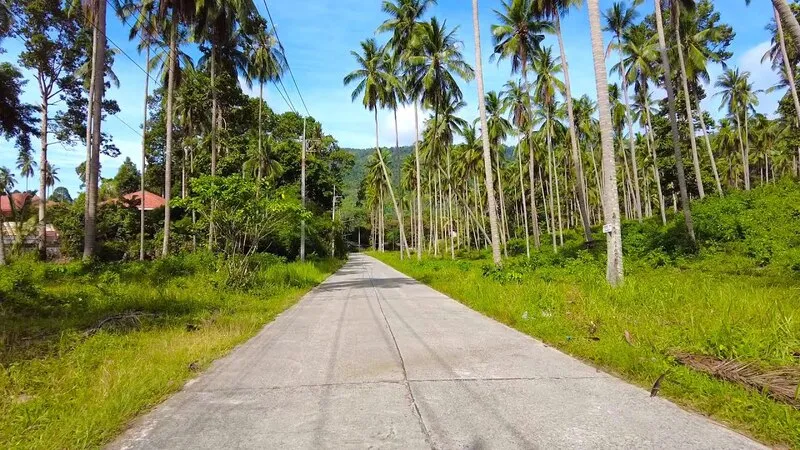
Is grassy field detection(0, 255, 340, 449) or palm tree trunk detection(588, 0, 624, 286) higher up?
palm tree trunk detection(588, 0, 624, 286)

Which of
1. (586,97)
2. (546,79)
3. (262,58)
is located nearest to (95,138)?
(262,58)

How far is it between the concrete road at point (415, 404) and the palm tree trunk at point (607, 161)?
4171 millimetres

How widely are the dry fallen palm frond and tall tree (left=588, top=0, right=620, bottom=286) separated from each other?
18.4 feet

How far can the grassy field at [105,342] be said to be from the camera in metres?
4.28

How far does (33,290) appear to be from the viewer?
→ 13234 mm

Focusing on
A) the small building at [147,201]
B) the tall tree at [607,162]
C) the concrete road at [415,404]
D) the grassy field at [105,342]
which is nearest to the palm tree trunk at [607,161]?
the tall tree at [607,162]

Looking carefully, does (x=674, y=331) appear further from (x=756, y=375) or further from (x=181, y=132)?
(x=181, y=132)

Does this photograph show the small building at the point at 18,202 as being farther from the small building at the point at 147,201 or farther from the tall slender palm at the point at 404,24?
the tall slender palm at the point at 404,24

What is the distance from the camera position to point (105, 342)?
7.49 m

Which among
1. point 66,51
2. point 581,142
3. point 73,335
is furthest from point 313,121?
point 73,335

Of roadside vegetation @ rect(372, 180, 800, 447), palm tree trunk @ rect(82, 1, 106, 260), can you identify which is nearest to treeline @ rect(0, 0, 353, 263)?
palm tree trunk @ rect(82, 1, 106, 260)

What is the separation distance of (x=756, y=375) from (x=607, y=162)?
23.9 ft

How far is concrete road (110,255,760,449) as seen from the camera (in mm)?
3742

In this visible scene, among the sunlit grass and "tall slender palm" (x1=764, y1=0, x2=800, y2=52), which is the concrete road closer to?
the sunlit grass
